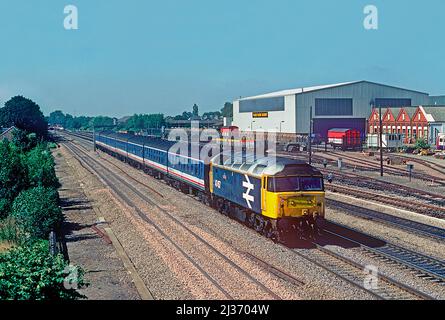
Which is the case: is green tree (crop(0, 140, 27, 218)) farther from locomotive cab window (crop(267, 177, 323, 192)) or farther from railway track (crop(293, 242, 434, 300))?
railway track (crop(293, 242, 434, 300))

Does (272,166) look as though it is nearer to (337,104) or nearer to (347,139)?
(347,139)

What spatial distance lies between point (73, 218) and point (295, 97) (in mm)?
75869

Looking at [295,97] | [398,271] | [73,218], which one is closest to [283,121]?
[295,97]

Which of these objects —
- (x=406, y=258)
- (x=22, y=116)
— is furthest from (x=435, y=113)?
(x=22, y=116)

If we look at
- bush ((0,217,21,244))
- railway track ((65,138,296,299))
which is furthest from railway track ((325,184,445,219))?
bush ((0,217,21,244))

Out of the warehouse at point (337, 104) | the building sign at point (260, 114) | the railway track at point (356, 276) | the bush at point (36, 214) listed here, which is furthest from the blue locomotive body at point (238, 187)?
the building sign at point (260, 114)

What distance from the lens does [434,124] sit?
279 ft

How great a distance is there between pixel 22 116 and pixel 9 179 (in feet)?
302

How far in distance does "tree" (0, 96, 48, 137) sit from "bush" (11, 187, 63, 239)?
92427 mm

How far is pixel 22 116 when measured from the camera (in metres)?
118

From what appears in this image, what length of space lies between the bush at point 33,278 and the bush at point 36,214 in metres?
11.2

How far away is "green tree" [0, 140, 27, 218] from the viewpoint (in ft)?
101

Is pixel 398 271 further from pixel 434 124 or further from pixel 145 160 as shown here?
pixel 434 124

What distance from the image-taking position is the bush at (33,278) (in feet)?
36.6
